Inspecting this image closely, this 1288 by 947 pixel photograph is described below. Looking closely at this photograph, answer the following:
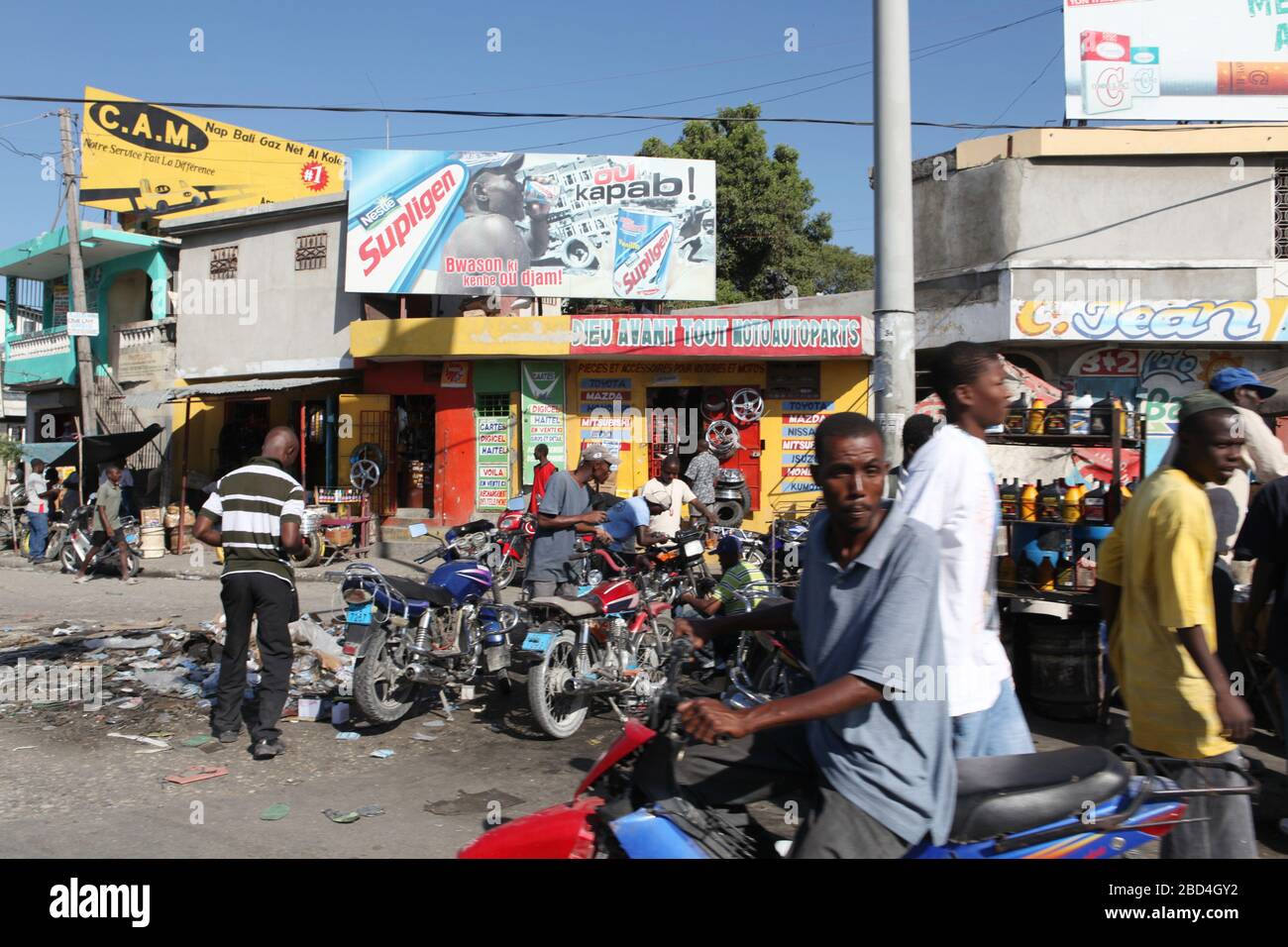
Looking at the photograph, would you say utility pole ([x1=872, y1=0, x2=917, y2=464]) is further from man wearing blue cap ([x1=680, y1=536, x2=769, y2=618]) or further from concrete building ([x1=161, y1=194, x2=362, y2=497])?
concrete building ([x1=161, y1=194, x2=362, y2=497])

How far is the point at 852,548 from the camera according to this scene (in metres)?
2.42

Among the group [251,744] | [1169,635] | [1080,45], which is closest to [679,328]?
[1080,45]

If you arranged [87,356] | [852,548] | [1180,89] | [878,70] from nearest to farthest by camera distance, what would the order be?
[852,548] → [878,70] → [1180,89] → [87,356]

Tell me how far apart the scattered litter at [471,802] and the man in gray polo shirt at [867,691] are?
9.04 feet

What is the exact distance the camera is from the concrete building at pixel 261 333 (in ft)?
61.2

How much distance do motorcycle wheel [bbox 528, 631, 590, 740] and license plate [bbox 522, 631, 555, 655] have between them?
4 centimetres

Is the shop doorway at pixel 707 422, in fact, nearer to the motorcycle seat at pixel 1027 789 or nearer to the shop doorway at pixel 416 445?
the shop doorway at pixel 416 445

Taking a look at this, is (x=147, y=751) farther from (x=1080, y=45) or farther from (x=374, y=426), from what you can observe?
(x=1080, y=45)

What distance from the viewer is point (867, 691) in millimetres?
2221

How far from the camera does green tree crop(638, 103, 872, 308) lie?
26016mm

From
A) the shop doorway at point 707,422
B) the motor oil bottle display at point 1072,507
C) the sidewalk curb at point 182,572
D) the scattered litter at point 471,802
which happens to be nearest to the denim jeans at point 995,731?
the scattered litter at point 471,802

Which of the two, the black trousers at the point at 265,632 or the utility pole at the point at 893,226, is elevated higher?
the utility pole at the point at 893,226

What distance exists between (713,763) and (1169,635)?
160 cm

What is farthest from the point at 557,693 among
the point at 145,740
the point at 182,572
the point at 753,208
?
the point at 753,208
